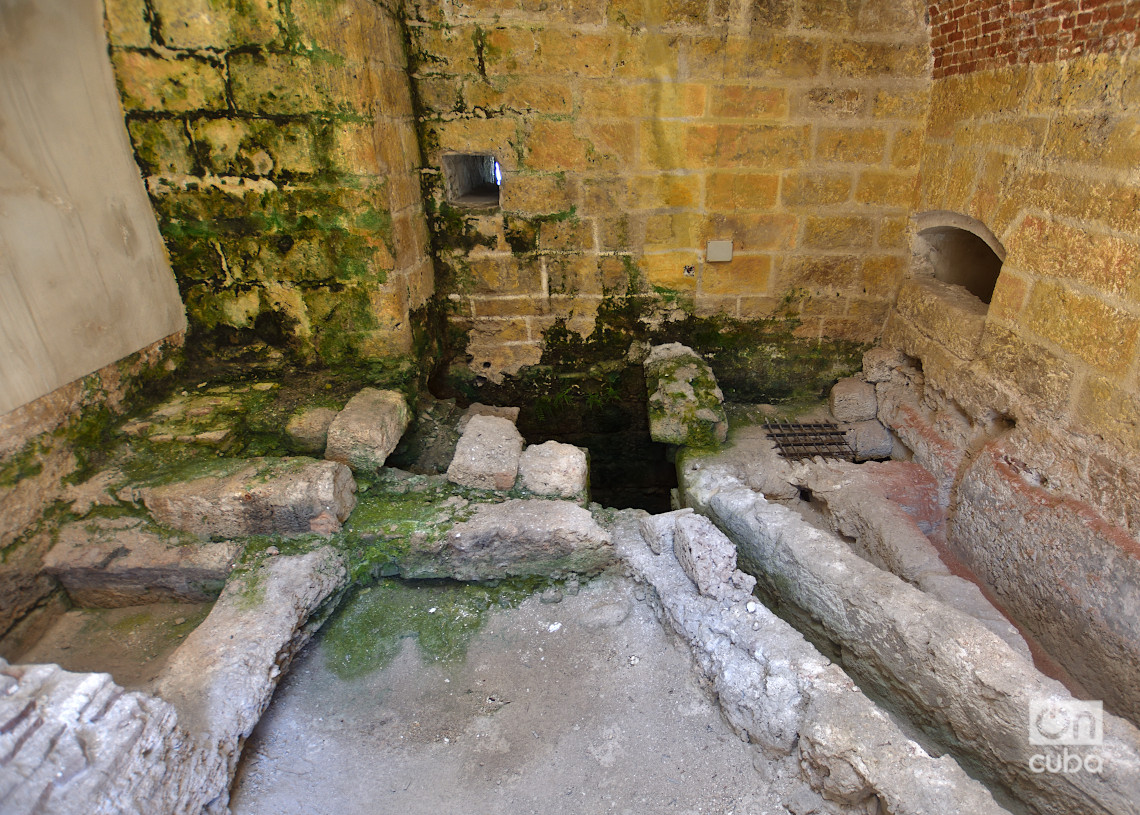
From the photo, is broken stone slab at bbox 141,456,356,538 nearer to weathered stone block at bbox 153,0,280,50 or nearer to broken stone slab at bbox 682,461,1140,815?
broken stone slab at bbox 682,461,1140,815

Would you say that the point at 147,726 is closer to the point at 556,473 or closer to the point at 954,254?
the point at 556,473

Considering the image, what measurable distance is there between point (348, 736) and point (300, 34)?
10.6 ft

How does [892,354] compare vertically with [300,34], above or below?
below

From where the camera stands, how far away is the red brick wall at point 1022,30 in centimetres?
249

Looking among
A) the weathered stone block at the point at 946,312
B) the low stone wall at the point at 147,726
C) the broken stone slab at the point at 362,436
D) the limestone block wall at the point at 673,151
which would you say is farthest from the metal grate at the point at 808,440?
the low stone wall at the point at 147,726

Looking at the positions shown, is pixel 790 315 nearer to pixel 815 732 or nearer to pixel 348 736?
pixel 815 732

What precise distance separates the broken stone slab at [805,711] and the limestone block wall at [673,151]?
2.48 metres

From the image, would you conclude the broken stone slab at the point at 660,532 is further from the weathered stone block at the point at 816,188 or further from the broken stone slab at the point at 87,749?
the weathered stone block at the point at 816,188

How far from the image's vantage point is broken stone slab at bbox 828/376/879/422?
14.5 feet

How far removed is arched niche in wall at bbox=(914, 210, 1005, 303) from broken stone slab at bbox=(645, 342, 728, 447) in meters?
1.80

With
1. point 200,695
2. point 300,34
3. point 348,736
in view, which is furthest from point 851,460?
point 300,34

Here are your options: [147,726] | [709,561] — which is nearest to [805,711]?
[709,561]

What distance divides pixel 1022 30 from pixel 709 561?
10.00 ft

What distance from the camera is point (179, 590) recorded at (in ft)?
9.17
